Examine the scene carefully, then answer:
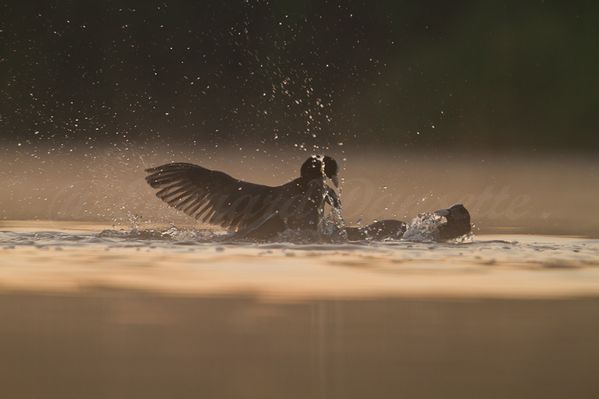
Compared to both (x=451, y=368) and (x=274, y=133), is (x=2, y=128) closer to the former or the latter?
(x=274, y=133)

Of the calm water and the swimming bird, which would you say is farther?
the swimming bird

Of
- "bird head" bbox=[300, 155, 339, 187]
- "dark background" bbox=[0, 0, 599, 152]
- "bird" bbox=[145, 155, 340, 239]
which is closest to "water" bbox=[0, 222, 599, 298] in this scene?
"bird" bbox=[145, 155, 340, 239]

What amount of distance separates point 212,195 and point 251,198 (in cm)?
28

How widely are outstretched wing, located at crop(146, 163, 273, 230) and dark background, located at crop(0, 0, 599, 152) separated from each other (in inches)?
529

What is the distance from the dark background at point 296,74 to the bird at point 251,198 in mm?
13460

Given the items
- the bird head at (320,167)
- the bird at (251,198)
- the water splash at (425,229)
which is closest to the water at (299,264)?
the water splash at (425,229)

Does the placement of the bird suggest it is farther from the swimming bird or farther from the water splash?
the water splash

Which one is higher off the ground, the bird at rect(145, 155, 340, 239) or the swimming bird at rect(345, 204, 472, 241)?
the bird at rect(145, 155, 340, 239)

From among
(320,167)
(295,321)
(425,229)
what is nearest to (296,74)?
(320,167)

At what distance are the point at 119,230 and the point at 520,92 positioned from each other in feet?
50.3

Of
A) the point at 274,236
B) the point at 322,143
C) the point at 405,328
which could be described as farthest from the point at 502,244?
the point at 322,143

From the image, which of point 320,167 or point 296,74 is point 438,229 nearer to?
point 320,167

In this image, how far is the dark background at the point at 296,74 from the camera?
23.9 m

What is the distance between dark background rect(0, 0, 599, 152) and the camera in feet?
78.4
